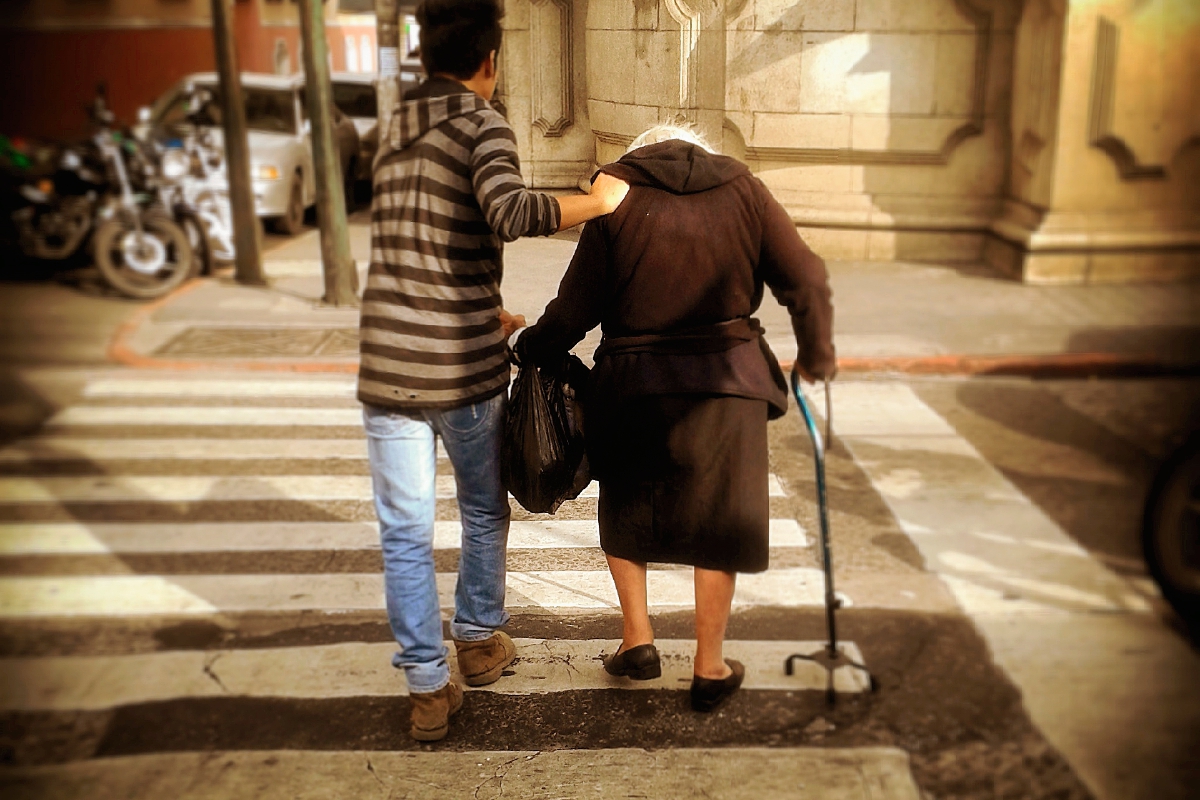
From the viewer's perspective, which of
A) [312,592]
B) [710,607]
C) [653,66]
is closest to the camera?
[653,66]

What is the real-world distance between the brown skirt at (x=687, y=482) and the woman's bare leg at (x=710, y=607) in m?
0.09

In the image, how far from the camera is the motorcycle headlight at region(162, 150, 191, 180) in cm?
138

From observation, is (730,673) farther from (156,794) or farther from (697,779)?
(156,794)

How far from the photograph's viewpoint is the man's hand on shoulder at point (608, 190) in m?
1.57

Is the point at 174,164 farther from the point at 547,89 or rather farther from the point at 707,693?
the point at 707,693

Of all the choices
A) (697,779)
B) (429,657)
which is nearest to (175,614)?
(429,657)

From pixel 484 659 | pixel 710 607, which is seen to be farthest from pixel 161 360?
pixel 710 607

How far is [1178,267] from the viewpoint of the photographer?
4.27ft

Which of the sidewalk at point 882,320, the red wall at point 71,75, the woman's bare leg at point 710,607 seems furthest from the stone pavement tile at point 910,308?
the woman's bare leg at point 710,607

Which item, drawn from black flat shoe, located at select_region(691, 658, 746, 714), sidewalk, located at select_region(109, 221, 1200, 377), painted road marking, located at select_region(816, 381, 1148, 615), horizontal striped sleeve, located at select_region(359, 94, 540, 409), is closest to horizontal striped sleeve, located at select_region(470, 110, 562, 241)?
horizontal striped sleeve, located at select_region(359, 94, 540, 409)

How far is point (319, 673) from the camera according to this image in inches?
97.7

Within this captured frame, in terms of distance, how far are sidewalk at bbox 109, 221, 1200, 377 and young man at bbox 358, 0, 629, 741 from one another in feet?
0.21

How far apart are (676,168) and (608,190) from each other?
101 millimetres

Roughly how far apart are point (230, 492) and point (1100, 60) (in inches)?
63.8
